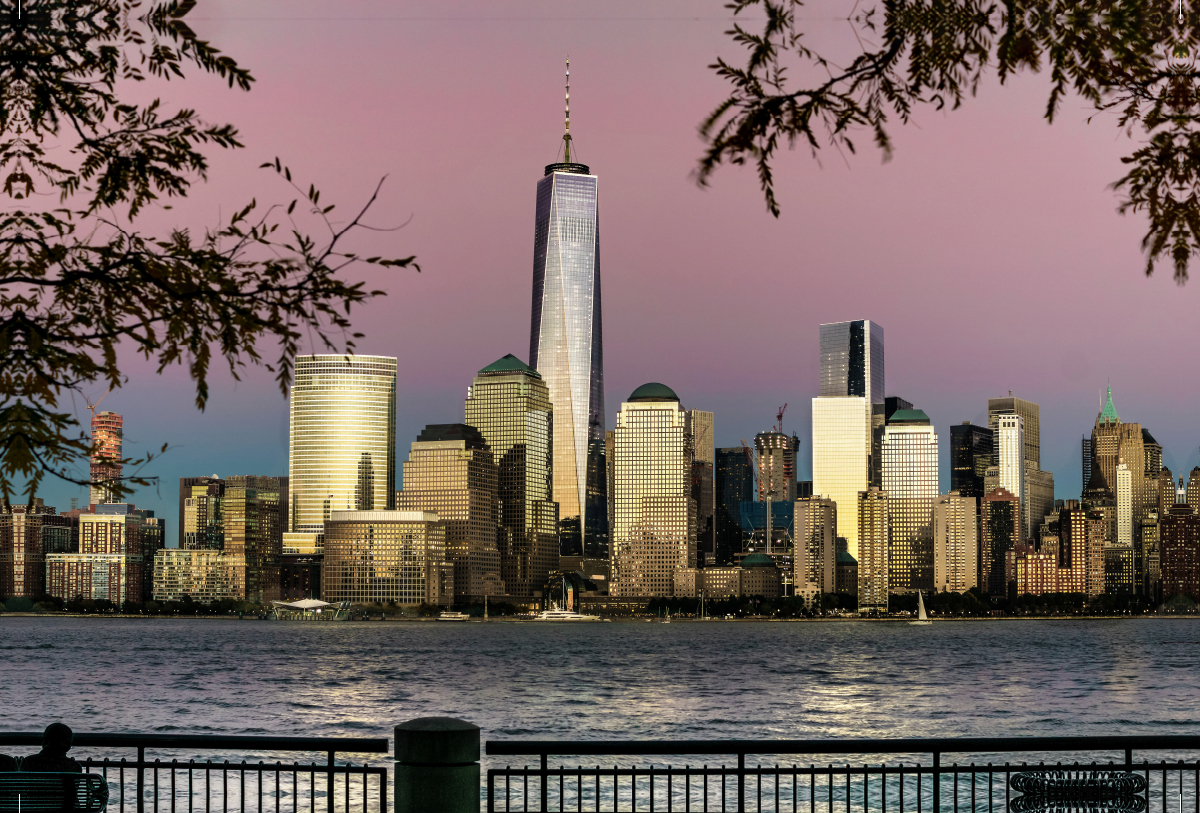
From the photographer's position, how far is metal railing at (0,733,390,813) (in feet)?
39.0

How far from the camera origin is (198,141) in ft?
33.1

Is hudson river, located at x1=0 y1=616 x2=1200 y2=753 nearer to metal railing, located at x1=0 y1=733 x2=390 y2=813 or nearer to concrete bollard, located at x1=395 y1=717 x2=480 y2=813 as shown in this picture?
metal railing, located at x1=0 y1=733 x2=390 y2=813

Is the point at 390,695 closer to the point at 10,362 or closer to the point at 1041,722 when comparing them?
the point at 1041,722

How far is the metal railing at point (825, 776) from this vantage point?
1155 cm

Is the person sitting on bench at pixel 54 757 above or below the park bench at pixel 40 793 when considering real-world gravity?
above

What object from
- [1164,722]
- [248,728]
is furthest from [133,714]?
[1164,722]

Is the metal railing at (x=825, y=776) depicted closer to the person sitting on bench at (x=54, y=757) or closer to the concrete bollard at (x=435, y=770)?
the concrete bollard at (x=435, y=770)

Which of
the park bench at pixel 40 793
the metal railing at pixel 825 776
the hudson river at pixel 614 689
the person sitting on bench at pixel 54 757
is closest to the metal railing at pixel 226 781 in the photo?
the person sitting on bench at pixel 54 757

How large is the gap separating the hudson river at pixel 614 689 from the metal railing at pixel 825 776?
19799 mm

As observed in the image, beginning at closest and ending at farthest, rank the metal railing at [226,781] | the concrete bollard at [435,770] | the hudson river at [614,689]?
the concrete bollard at [435,770] < the metal railing at [226,781] < the hudson river at [614,689]

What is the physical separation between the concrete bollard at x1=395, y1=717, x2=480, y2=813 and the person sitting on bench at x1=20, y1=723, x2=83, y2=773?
301cm

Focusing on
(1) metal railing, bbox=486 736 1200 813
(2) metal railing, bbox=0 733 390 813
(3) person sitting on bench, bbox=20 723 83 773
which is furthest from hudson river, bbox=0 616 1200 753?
(3) person sitting on bench, bbox=20 723 83 773

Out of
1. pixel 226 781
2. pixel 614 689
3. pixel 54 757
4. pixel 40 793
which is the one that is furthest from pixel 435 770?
pixel 614 689

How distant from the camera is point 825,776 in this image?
37906mm
